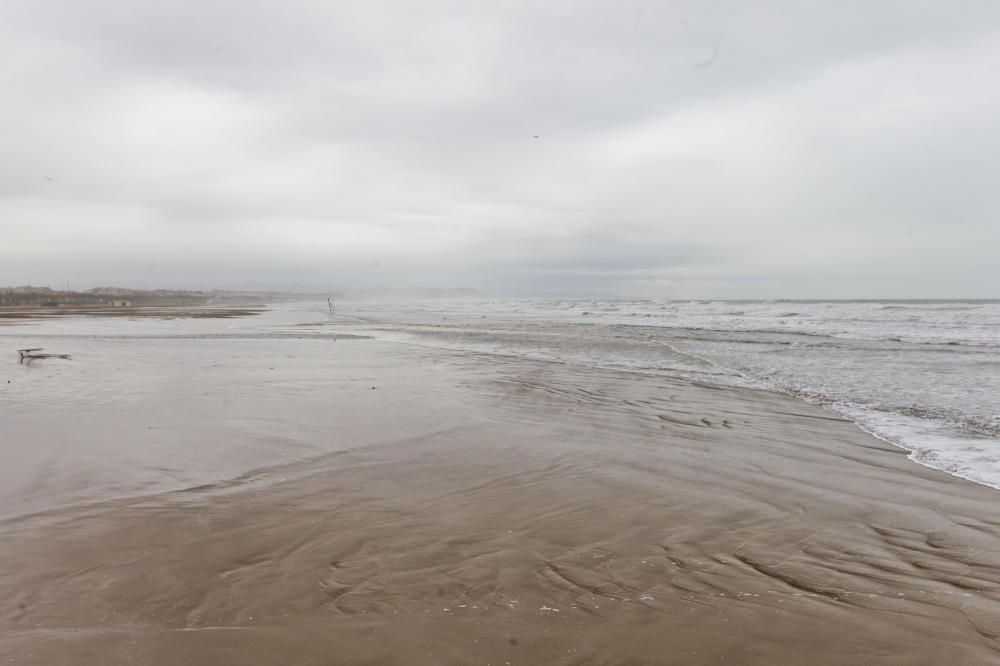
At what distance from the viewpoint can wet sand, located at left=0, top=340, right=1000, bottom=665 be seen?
116 inches

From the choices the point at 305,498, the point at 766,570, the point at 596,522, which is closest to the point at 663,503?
the point at 596,522

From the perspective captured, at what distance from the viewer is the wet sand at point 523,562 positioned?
296 centimetres

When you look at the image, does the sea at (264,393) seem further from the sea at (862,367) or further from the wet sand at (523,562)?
the wet sand at (523,562)

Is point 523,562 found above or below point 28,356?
below

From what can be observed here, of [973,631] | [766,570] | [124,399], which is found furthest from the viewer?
[124,399]

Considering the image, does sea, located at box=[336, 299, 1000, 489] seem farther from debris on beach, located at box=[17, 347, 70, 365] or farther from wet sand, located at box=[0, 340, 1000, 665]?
debris on beach, located at box=[17, 347, 70, 365]

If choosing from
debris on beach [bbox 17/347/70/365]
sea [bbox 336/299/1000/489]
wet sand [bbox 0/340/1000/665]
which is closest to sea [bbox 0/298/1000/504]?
sea [bbox 336/299/1000/489]

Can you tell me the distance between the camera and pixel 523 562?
390 cm

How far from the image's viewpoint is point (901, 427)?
27.5 feet

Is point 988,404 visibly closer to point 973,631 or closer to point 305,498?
point 973,631

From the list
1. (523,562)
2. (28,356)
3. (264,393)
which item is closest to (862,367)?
(264,393)

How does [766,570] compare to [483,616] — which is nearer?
[483,616]

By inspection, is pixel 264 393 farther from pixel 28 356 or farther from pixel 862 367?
pixel 862 367

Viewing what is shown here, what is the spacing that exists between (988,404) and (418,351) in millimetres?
14316
